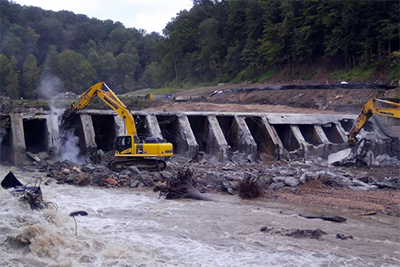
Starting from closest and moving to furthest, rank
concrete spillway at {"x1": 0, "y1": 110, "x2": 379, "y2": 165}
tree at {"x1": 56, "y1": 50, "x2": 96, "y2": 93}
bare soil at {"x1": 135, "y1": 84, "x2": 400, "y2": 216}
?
bare soil at {"x1": 135, "y1": 84, "x2": 400, "y2": 216} → concrete spillway at {"x1": 0, "y1": 110, "x2": 379, "y2": 165} → tree at {"x1": 56, "y1": 50, "x2": 96, "y2": 93}

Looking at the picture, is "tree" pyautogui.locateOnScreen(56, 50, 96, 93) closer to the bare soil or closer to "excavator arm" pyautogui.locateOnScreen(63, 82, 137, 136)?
the bare soil

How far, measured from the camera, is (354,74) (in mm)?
36000

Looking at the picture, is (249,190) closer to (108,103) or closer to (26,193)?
(26,193)

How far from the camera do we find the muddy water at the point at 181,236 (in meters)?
9.46

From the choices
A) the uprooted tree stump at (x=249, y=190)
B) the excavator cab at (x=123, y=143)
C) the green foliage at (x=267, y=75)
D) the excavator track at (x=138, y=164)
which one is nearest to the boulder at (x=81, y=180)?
the excavator track at (x=138, y=164)

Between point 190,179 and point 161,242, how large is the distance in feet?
17.7

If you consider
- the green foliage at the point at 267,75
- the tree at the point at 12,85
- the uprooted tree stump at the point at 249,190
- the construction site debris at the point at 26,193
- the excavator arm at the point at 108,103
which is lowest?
the uprooted tree stump at the point at 249,190

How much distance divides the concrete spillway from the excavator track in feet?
9.00

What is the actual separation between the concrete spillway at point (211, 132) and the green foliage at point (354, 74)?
10221mm

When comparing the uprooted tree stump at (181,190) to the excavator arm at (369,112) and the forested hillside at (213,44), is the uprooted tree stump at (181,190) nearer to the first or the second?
the excavator arm at (369,112)

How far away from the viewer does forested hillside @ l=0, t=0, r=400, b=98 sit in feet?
119

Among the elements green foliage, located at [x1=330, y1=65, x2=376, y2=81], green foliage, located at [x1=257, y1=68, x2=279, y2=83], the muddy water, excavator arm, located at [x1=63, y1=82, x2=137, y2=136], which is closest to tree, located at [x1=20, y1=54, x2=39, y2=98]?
green foliage, located at [x1=257, y1=68, x2=279, y2=83]

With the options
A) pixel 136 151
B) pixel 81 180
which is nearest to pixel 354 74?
pixel 136 151

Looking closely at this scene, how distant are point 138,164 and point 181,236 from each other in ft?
27.8
